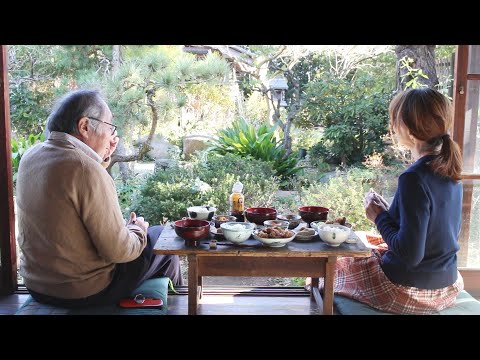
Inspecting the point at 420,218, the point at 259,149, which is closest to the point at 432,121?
the point at 420,218

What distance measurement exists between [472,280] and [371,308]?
3.26 feet

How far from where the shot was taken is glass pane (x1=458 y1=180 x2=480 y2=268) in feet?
9.28

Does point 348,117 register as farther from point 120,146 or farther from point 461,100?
point 461,100

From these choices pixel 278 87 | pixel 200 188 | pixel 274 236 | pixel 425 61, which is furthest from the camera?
pixel 278 87

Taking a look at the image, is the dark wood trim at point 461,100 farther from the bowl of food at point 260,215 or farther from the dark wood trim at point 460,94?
the bowl of food at point 260,215

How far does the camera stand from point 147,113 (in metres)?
5.22

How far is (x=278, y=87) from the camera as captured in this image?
837cm

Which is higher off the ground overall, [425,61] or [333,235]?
[425,61]

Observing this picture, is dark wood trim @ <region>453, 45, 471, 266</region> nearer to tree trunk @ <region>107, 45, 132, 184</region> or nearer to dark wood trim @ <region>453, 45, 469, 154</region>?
dark wood trim @ <region>453, 45, 469, 154</region>

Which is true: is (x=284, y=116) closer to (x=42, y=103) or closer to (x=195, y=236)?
(x=42, y=103)

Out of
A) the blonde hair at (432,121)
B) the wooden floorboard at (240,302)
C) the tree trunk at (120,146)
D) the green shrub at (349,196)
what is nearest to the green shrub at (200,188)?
the green shrub at (349,196)

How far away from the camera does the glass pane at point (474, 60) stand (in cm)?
276
